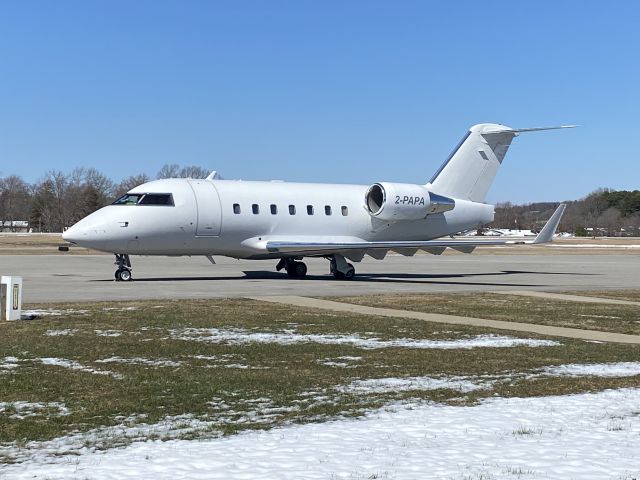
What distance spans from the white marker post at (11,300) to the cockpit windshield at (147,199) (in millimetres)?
11220

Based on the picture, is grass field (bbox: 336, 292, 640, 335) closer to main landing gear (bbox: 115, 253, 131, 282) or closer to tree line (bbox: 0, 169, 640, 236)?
main landing gear (bbox: 115, 253, 131, 282)

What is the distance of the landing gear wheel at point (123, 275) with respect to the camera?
27.0m

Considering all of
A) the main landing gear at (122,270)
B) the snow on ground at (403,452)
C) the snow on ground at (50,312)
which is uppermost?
the main landing gear at (122,270)

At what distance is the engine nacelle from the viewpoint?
3055 centimetres

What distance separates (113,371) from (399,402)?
3752mm

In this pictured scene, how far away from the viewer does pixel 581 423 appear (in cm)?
762

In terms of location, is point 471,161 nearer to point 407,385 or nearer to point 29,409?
point 407,385

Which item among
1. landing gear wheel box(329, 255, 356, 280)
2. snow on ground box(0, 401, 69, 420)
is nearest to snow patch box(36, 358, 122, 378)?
snow on ground box(0, 401, 69, 420)

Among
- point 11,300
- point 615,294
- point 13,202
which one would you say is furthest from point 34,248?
point 13,202

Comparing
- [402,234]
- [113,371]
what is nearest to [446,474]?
[113,371]

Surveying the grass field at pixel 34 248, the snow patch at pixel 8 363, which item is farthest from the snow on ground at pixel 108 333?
the grass field at pixel 34 248

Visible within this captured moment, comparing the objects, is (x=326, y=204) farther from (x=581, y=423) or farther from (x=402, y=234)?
(x=581, y=423)

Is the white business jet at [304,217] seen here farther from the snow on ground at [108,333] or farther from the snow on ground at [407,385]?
the snow on ground at [407,385]

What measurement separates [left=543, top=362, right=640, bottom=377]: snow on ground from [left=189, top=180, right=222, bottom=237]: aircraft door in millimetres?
17818
